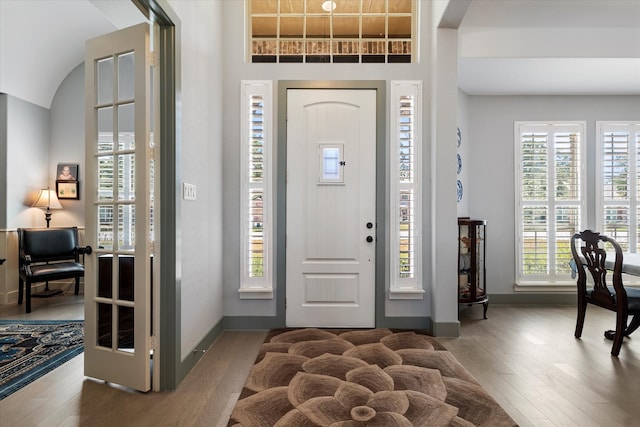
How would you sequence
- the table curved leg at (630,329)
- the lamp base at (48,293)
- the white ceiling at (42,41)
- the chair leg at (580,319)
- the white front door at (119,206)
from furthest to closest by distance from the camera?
the lamp base at (48,293), the white ceiling at (42,41), the chair leg at (580,319), the table curved leg at (630,329), the white front door at (119,206)

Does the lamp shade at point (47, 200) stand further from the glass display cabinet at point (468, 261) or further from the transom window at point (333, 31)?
the glass display cabinet at point (468, 261)

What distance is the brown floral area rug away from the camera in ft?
6.33

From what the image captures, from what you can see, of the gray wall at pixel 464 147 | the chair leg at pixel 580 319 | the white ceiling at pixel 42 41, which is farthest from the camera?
the gray wall at pixel 464 147

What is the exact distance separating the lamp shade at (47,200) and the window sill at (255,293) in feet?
10.5

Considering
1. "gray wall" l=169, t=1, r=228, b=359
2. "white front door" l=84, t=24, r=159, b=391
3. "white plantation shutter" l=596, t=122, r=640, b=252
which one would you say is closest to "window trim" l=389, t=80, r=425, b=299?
"gray wall" l=169, t=1, r=228, b=359

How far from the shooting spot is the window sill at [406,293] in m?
3.43

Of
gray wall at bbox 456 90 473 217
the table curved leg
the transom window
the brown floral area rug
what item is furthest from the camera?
gray wall at bbox 456 90 473 217

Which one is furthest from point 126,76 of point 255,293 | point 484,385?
point 484,385

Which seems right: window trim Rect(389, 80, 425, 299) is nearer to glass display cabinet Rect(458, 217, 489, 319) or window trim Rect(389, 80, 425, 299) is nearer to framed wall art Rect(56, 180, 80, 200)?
glass display cabinet Rect(458, 217, 489, 319)

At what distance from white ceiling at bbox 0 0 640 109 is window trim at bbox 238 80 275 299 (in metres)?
1.17

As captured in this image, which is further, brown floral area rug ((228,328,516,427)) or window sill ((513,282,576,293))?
window sill ((513,282,576,293))

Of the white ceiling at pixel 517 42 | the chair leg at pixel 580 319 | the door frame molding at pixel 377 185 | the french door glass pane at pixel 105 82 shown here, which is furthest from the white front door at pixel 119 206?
the chair leg at pixel 580 319

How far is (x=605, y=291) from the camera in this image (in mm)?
3002

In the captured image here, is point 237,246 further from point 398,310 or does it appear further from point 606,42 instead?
point 606,42
